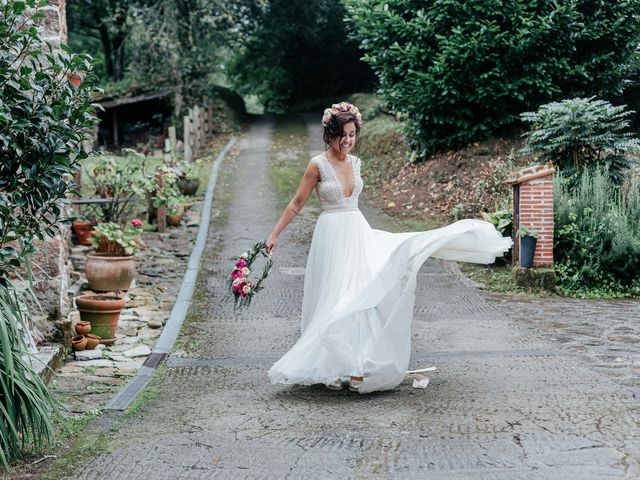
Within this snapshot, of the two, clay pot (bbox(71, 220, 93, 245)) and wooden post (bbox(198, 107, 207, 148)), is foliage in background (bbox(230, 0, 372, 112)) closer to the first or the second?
wooden post (bbox(198, 107, 207, 148))

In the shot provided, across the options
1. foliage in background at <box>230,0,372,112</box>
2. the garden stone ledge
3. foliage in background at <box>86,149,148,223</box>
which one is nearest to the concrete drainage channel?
the garden stone ledge

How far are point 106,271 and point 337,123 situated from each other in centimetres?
502

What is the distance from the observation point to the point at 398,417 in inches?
208

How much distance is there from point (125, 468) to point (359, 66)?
1177 inches

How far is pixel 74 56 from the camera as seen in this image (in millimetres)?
4883

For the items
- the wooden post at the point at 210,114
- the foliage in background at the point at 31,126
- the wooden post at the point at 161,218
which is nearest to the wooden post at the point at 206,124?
the wooden post at the point at 210,114

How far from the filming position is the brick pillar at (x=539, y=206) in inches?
409

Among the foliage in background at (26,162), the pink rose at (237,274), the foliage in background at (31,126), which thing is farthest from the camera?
the pink rose at (237,274)

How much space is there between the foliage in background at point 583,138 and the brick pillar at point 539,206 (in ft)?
5.04

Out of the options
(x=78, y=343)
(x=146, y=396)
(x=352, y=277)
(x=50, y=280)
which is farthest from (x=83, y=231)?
(x=352, y=277)

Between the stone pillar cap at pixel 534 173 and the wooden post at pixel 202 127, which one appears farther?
the wooden post at pixel 202 127

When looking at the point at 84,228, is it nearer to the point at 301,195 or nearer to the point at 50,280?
the point at 50,280

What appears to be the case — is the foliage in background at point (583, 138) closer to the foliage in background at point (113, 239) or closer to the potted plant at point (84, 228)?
the foliage in background at point (113, 239)

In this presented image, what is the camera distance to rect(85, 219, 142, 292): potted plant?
32.4 ft
